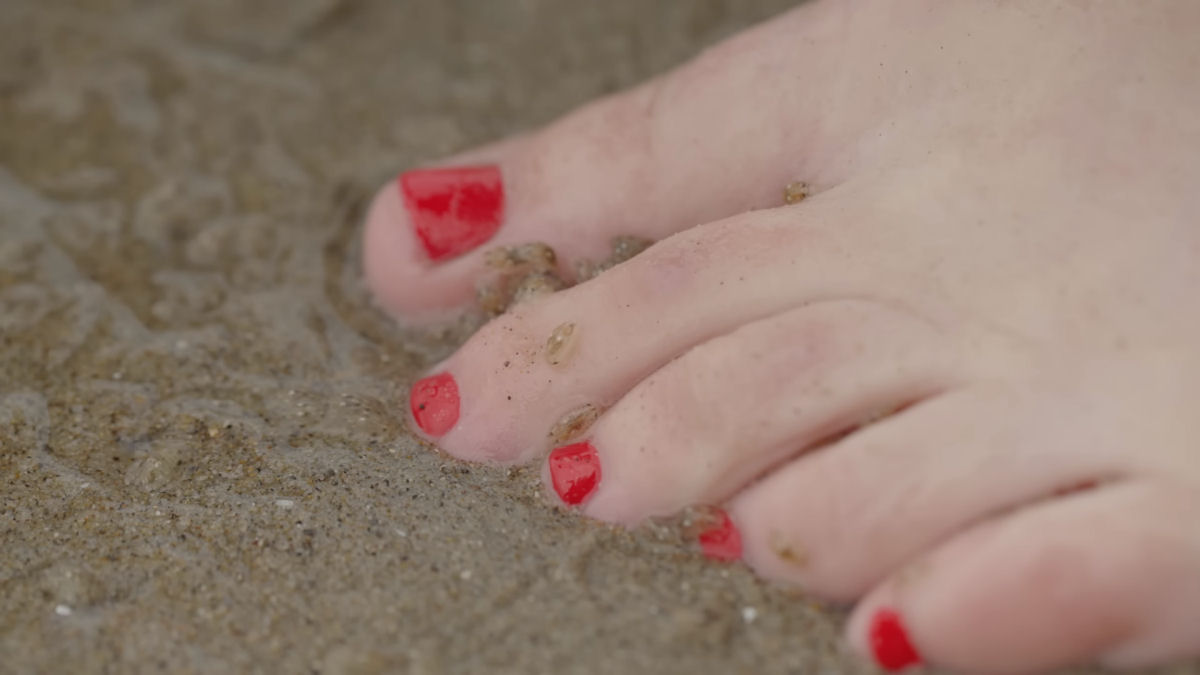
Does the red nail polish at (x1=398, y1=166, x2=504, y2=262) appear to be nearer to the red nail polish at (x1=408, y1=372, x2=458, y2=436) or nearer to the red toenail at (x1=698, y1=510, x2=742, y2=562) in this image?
the red nail polish at (x1=408, y1=372, x2=458, y2=436)

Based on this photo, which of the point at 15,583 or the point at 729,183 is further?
the point at 729,183

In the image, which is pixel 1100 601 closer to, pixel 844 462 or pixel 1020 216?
pixel 844 462

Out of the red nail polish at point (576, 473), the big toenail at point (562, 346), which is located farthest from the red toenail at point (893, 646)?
the big toenail at point (562, 346)

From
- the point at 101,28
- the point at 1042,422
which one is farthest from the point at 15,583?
the point at 101,28

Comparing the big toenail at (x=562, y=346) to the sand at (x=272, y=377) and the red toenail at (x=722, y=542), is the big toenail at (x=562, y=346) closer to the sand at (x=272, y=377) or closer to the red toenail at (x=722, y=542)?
the sand at (x=272, y=377)

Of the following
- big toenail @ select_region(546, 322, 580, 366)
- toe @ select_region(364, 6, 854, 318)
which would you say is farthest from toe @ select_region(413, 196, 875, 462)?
toe @ select_region(364, 6, 854, 318)

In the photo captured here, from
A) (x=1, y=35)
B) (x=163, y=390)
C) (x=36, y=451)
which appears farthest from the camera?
(x=1, y=35)
